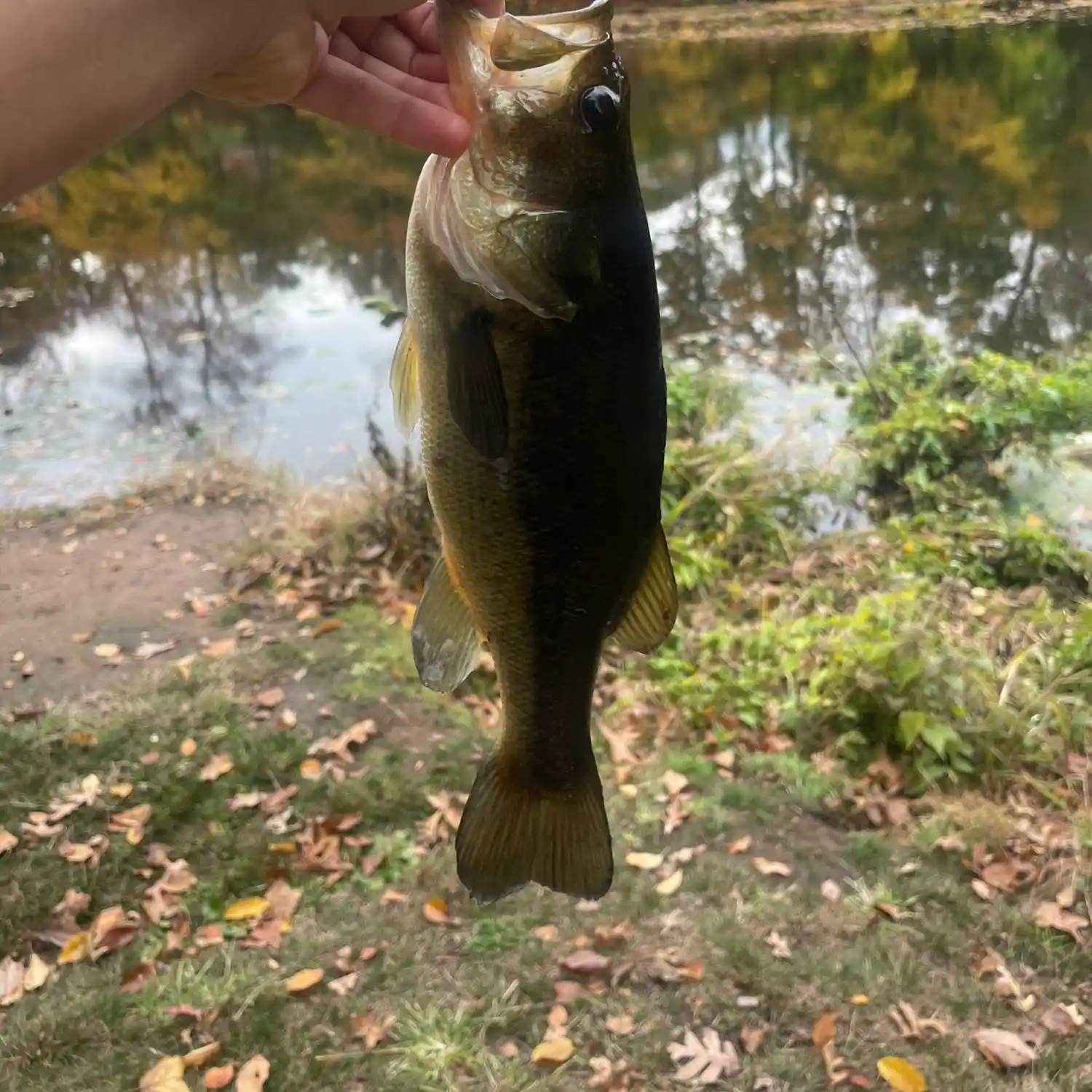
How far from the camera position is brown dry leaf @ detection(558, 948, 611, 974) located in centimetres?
328

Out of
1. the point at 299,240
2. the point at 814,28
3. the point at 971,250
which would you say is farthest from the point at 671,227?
the point at 814,28

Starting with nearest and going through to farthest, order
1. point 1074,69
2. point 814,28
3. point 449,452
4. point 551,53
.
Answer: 1. point 551,53
2. point 449,452
3. point 1074,69
4. point 814,28

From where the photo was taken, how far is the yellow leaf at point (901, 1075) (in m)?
2.92

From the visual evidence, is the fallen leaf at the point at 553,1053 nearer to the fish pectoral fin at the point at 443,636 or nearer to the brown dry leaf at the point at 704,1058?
the brown dry leaf at the point at 704,1058

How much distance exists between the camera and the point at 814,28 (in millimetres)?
23062

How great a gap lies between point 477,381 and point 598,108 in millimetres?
430

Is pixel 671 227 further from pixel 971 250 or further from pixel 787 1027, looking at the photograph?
pixel 787 1027

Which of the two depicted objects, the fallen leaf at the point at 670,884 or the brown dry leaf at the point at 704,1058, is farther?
the fallen leaf at the point at 670,884

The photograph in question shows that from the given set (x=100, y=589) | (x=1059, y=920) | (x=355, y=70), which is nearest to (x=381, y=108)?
(x=355, y=70)

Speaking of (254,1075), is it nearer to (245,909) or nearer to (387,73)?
(245,909)

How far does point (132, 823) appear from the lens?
376 cm

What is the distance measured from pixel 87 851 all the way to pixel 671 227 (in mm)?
9985

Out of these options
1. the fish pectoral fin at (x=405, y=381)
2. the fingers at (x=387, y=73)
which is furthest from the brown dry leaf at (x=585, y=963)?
the fingers at (x=387, y=73)

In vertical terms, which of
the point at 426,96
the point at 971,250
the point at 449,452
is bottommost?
the point at 971,250
